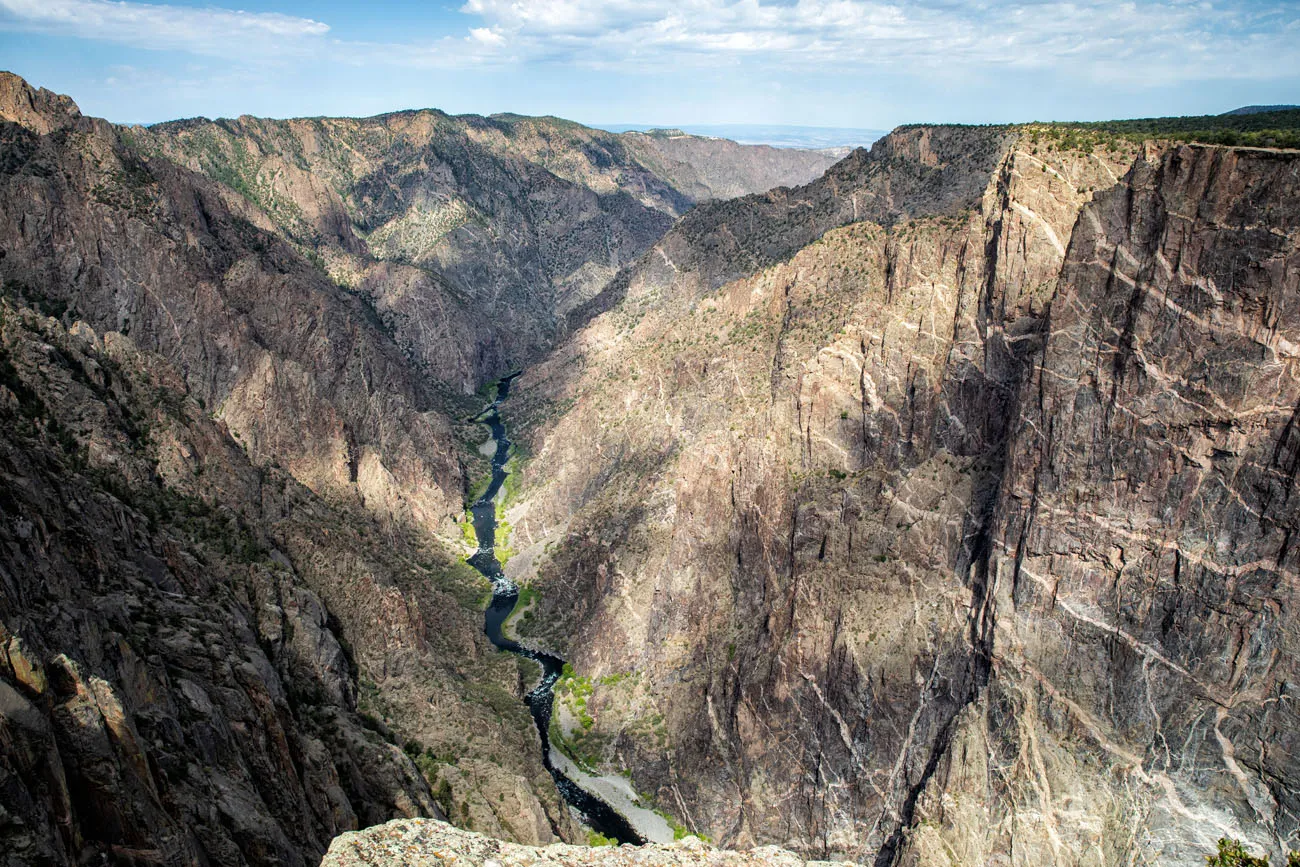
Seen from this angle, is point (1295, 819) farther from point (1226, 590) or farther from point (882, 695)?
point (882, 695)

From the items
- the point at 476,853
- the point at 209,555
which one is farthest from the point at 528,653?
the point at 476,853

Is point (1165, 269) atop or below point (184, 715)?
atop

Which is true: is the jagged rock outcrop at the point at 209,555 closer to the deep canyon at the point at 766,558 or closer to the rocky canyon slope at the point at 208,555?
the rocky canyon slope at the point at 208,555

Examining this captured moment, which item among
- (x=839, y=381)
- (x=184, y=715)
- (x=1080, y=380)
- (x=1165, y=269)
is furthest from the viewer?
(x=839, y=381)

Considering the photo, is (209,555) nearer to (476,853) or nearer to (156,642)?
(156,642)

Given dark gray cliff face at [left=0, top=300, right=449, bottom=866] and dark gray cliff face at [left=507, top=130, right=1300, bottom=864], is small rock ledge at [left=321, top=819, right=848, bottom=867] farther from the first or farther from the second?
dark gray cliff face at [left=507, top=130, right=1300, bottom=864]

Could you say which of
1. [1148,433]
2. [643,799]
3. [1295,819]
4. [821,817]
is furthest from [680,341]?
[1295,819]

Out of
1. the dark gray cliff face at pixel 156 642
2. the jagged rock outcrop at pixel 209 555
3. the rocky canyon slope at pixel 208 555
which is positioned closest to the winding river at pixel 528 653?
the rocky canyon slope at pixel 208 555
